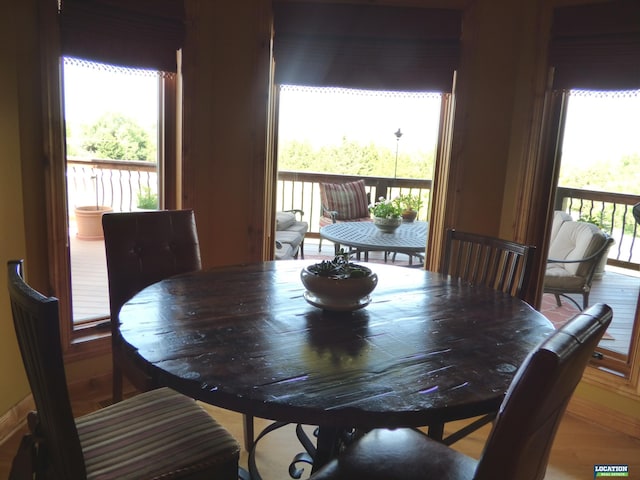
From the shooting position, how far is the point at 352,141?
286 inches

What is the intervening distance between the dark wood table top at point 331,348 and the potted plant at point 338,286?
0.04 m

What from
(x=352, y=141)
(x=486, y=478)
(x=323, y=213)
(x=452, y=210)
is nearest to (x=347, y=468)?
(x=486, y=478)

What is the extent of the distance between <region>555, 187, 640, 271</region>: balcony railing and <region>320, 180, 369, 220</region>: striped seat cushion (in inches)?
109

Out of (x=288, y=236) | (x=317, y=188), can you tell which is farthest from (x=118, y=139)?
(x=317, y=188)

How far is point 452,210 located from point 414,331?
1.73 meters

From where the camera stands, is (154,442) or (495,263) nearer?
(154,442)

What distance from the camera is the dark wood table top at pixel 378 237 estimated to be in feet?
13.3

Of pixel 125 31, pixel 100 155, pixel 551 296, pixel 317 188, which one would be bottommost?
pixel 551 296

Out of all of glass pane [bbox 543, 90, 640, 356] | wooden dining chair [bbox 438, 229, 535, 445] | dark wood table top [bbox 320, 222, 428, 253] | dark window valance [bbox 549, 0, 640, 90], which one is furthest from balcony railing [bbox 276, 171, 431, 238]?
wooden dining chair [bbox 438, 229, 535, 445]

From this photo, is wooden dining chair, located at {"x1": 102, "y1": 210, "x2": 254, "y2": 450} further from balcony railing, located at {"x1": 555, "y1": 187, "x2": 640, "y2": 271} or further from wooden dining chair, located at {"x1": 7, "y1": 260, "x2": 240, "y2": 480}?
balcony railing, located at {"x1": 555, "y1": 187, "x2": 640, "y2": 271}

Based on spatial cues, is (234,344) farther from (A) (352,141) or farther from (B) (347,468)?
(A) (352,141)

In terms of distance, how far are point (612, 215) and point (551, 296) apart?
2.73 feet

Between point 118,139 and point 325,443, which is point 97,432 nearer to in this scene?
A: point 325,443

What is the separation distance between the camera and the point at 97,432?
1421mm
